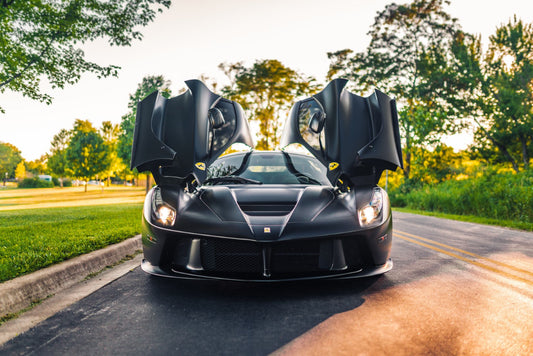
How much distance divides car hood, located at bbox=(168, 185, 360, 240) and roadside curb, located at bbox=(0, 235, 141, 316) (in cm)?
135

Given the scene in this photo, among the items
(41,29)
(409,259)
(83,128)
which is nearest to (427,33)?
(41,29)

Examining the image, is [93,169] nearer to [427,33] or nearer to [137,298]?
[427,33]

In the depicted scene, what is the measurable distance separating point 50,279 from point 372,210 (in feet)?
9.76

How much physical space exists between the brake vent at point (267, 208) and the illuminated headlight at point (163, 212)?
589 mm

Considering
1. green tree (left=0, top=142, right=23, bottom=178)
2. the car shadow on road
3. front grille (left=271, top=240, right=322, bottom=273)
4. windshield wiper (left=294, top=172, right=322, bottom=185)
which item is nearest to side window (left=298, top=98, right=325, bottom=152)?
windshield wiper (left=294, top=172, right=322, bottom=185)

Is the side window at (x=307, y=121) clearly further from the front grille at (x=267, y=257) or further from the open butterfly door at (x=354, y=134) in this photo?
the front grille at (x=267, y=257)

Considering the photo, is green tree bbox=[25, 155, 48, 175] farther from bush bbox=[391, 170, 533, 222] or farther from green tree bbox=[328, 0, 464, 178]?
bush bbox=[391, 170, 533, 222]

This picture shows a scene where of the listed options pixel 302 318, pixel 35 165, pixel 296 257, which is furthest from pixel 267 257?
pixel 35 165

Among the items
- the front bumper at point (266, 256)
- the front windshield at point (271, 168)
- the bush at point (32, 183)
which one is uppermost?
the front windshield at point (271, 168)

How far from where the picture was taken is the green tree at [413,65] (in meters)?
25.4

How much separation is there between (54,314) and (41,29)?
1004 centimetres

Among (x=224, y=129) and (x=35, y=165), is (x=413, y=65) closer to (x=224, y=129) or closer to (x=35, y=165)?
(x=224, y=129)

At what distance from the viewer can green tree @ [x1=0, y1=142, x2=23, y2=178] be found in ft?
305

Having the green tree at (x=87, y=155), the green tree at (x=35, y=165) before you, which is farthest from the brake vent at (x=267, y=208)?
the green tree at (x=35, y=165)
